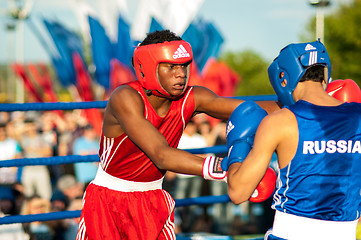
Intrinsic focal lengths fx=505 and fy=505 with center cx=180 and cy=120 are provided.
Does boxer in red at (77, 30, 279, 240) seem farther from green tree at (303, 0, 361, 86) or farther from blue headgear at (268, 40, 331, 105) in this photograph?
green tree at (303, 0, 361, 86)

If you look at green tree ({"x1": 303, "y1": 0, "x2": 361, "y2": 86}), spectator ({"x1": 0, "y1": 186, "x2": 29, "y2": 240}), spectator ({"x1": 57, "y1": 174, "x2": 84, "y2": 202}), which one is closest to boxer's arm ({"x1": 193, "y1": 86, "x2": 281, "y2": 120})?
spectator ({"x1": 0, "y1": 186, "x2": 29, "y2": 240})

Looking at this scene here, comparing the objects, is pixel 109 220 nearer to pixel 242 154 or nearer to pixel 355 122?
pixel 242 154

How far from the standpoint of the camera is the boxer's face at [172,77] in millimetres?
2801

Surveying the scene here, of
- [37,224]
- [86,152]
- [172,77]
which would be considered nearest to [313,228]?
[172,77]

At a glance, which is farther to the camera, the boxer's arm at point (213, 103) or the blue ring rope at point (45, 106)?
the blue ring rope at point (45, 106)

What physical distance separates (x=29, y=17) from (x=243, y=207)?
20.4 meters

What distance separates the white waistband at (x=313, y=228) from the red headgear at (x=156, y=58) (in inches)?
38.9

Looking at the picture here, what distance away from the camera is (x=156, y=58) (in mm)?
2781

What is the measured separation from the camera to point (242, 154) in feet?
7.75

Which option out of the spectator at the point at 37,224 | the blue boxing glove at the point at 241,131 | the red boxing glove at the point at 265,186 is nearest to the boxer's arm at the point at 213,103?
the blue boxing glove at the point at 241,131

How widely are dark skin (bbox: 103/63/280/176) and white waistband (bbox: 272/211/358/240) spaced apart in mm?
497

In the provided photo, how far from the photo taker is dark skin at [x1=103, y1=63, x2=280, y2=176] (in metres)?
2.58

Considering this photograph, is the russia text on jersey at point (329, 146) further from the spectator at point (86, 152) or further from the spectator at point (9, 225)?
the spectator at point (86, 152)

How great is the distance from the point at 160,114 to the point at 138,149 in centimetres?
25
